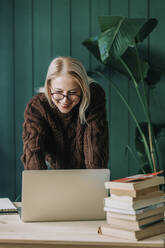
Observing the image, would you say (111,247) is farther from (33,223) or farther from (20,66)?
(20,66)

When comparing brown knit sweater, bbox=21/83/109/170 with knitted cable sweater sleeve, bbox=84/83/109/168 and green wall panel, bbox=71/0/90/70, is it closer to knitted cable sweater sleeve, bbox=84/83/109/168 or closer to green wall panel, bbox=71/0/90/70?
knitted cable sweater sleeve, bbox=84/83/109/168

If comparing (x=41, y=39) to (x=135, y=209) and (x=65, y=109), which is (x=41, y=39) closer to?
(x=65, y=109)

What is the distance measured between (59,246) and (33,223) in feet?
0.73

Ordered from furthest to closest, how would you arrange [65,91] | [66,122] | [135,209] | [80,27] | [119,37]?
[80,27] → [119,37] → [66,122] → [65,91] → [135,209]

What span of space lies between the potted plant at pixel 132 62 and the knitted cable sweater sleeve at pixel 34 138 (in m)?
0.83

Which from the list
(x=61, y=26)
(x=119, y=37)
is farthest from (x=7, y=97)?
(x=119, y=37)

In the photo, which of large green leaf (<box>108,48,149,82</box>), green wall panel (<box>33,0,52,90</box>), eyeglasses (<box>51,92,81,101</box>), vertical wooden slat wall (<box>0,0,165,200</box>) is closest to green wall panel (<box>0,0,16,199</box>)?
vertical wooden slat wall (<box>0,0,165,200</box>)

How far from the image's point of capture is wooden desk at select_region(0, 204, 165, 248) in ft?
4.11

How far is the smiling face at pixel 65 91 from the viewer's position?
1.75m

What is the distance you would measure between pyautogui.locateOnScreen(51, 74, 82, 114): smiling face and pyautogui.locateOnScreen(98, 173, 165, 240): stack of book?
22.1 inches

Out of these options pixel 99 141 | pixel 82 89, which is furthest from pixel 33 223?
pixel 82 89

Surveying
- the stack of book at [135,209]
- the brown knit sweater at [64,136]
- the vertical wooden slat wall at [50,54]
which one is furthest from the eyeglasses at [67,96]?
the vertical wooden slat wall at [50,54]

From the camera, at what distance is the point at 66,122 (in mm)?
1919

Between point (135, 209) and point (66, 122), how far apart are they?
759 mm
